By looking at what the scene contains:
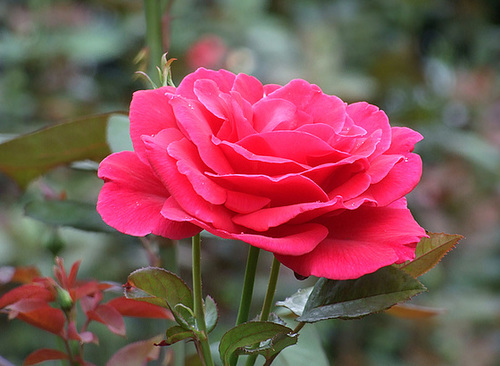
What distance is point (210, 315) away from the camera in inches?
13.2

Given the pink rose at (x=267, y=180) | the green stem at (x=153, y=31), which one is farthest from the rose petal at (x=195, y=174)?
the green stem at (x=153, y=31)

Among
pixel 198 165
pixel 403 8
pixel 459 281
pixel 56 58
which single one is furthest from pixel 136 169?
pixel 403 8

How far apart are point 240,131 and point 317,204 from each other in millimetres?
60

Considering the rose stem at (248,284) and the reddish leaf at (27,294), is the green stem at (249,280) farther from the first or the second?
the reddish leaf at (27,294)

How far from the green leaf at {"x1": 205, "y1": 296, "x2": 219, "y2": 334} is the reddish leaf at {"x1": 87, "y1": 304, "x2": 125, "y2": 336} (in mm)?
69

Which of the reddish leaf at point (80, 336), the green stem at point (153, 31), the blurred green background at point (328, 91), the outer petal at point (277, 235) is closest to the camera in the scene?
the outer petal at point (277, 235)

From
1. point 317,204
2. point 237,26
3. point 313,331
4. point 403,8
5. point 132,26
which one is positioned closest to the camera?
point 317,204

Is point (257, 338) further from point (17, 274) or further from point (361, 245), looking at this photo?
point (17, 274)

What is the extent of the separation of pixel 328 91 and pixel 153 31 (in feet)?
3.56

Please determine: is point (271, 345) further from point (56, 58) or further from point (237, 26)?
point (237, 26)

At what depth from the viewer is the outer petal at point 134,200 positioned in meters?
0.29

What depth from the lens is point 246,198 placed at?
285 mm

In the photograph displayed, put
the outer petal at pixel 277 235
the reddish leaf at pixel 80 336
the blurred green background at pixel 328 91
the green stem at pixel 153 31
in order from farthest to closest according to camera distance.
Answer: the blurred green background at pixel 328 91 < the green stem at pixel 153 31 < the reddish leaf at pixel 80 336 < the outer petal at pixel 277 235

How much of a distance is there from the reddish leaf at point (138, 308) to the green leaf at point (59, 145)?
0.43 ft
